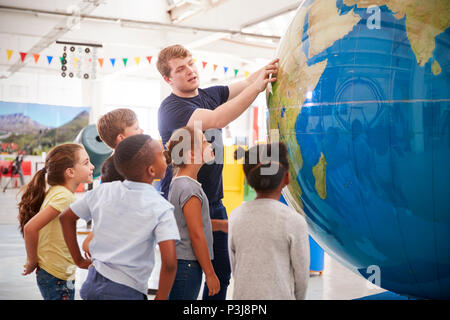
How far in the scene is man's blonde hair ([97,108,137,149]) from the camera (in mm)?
2533

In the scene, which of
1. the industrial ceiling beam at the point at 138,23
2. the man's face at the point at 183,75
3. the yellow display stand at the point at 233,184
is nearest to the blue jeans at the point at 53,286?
the man's face at the point at 183,75

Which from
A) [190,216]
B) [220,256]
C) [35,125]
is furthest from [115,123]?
[35,125]

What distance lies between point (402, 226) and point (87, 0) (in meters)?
9.68

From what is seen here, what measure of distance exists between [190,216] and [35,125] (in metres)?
16.5

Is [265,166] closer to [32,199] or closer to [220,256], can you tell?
[220,256]

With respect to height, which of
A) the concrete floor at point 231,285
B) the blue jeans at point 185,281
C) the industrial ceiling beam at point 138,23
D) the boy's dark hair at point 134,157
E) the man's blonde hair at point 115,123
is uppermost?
the industrial ceiling beam at point 138,23

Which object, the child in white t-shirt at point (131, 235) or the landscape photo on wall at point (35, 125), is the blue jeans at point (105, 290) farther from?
the landscape photo on wall at point (35, 125)

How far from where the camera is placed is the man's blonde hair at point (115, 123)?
8.31 feet

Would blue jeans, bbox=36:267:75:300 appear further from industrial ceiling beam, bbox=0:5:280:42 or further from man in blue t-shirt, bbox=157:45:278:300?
industrial ceiling beam, bbox=0:5:280:42

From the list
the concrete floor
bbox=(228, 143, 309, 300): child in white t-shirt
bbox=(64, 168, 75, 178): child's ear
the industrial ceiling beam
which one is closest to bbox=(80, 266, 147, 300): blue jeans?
bbox=(228, 143, 309, 300): child in white t-shirt

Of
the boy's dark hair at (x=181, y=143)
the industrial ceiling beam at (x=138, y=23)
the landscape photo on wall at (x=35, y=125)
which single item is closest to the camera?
the boy's dark hair at (x=181, y=143)

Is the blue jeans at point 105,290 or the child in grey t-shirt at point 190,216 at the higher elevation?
the child in grey t-shirt at point 190,216

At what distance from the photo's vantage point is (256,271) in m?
1.82
